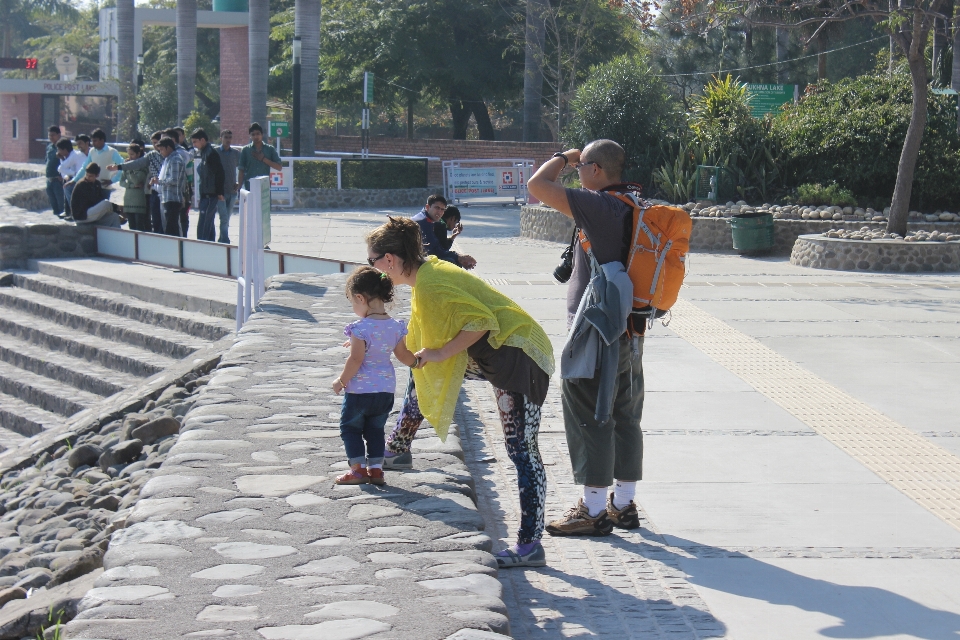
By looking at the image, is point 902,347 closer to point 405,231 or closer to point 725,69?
point 405,231

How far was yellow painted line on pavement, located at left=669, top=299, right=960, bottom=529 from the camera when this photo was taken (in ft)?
19.6

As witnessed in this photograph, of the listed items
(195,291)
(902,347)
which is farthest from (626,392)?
(195,291)

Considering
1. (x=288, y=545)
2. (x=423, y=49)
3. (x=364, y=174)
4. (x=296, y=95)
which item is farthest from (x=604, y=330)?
(x=423, y=49)

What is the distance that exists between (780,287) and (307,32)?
55.3 feet

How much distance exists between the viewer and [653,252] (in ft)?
15.9

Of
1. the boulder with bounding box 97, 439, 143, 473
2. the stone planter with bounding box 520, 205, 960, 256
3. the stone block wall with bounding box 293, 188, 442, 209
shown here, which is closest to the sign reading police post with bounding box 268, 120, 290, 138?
the stone block wall with bounding box 293, 188, 442, 209

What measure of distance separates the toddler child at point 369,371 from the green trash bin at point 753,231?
13.6 metres

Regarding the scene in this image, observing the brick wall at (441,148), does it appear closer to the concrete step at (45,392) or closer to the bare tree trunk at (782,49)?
the bare tree trunk at (782,49)

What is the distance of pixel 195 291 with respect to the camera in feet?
44.6

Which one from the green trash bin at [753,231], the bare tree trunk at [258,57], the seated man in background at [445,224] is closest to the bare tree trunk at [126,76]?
the bare tree trunk at [258,57]

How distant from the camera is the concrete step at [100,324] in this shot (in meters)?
12.4

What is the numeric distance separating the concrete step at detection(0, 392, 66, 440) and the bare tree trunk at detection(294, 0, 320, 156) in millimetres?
16279

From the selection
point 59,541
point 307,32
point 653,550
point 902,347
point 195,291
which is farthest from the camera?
point 307,32

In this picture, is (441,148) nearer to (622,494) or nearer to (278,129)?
(278,129)
